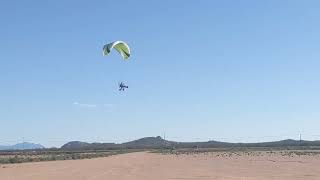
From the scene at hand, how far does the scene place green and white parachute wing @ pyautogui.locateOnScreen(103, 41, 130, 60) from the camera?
58.1 ft

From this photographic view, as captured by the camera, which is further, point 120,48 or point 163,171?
point 163,171

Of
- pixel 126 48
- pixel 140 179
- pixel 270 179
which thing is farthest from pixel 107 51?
pixel 270 179

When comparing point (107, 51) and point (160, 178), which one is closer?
point (107, 51)

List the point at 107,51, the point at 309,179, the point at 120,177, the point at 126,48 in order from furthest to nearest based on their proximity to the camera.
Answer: the point at 120,177 → the point at 309,179 → the point at 126,48 → the point at 107,51

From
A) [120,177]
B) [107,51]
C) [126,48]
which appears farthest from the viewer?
[120,177]

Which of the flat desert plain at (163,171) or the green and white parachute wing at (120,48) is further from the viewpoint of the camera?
the flat desert plain at (163,171)

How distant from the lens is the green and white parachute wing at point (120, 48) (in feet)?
58.1

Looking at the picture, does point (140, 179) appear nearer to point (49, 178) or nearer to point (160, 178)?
point (160, 178)

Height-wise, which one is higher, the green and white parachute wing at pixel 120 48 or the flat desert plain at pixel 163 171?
the green and white parachute wing at pixel 120 48

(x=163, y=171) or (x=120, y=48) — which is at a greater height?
(x=120, y=48)

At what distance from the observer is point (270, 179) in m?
27.0

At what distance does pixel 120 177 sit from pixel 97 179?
1696 mm

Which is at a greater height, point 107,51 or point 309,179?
point 107,51

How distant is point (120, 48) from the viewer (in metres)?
19.3
